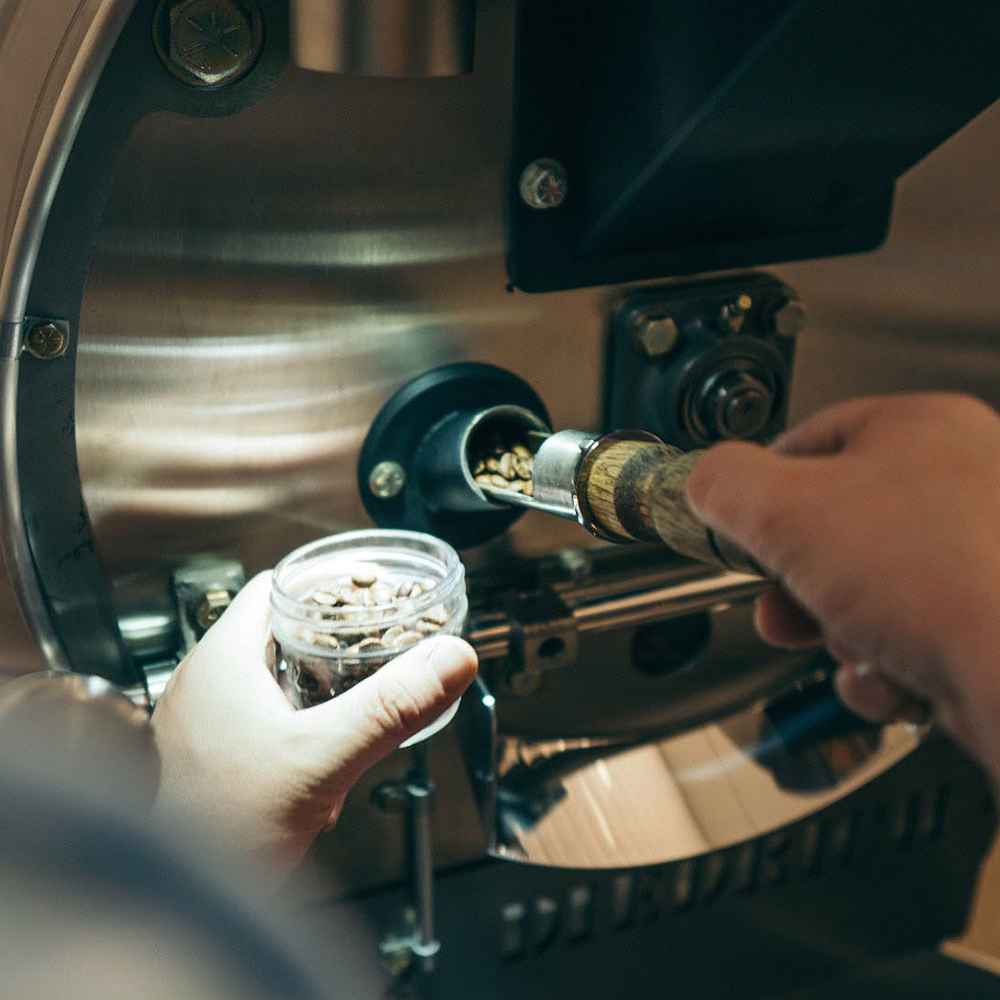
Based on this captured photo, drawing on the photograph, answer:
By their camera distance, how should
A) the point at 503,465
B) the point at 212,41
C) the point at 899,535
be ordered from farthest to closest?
the point at 503,465 < the point at 212,41 < the point at 899,535

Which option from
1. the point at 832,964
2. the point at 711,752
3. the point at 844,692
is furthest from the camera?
the point at 832,964

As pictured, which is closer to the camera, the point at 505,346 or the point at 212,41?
the point at 212,41

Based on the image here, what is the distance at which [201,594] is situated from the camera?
618 millimetres

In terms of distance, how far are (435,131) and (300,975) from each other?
0.44 m

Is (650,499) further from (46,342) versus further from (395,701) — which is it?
(46,342)

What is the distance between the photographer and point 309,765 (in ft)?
1.82

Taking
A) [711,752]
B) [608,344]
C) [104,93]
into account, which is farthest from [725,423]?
[104,93]

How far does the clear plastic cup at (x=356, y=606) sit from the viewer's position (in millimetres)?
545

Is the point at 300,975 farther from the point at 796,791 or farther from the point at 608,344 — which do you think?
the point at 796,791

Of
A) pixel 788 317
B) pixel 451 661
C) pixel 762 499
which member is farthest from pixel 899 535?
pixel 788 317

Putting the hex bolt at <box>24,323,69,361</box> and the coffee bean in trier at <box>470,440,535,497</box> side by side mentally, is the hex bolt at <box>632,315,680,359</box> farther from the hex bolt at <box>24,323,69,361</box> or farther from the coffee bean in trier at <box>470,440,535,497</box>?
the hex bolt at <box>24,323,69,361</box>

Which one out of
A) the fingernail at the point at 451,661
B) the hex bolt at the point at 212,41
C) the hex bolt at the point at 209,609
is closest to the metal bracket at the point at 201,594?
the hex bolt at the point at 209,609

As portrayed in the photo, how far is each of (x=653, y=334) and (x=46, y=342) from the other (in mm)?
309

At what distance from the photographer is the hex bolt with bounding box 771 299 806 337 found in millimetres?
690
